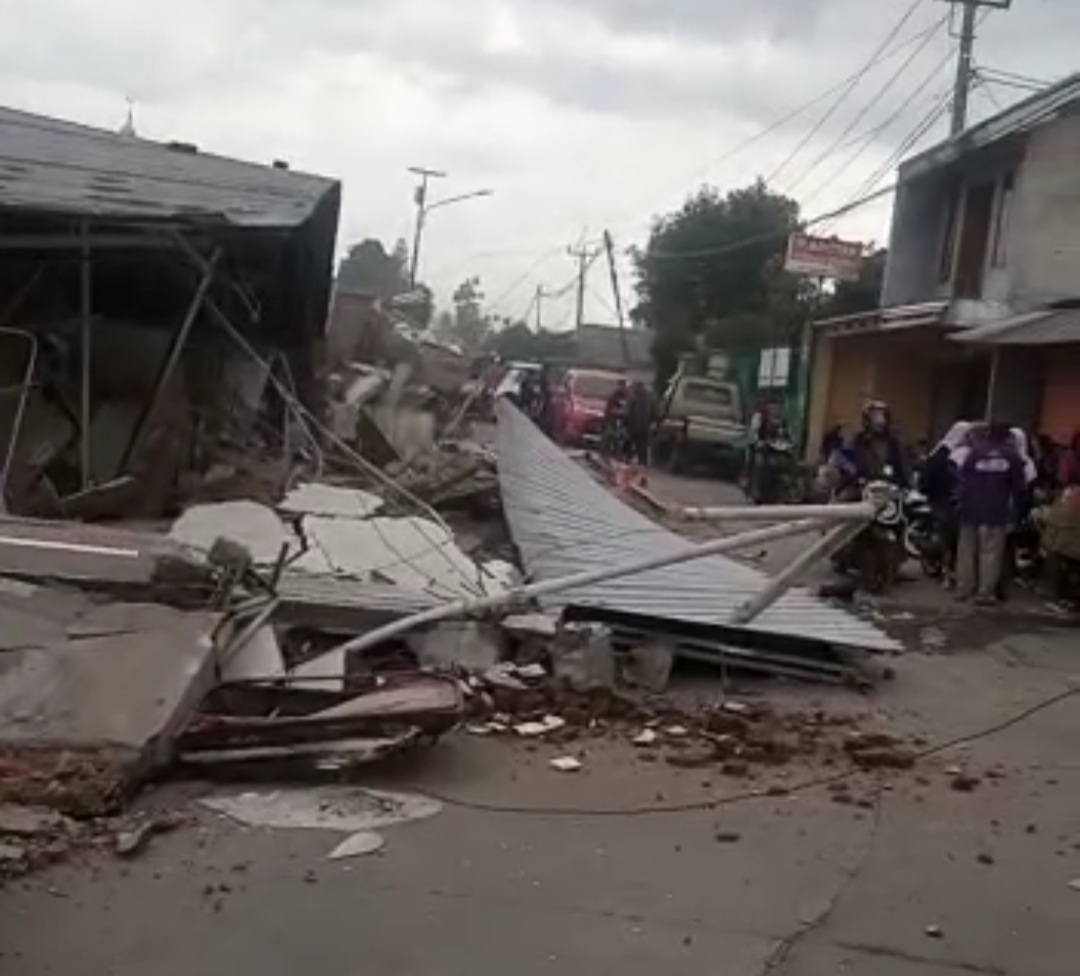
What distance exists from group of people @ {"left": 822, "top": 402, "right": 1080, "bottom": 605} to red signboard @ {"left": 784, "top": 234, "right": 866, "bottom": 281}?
1357 centimetres

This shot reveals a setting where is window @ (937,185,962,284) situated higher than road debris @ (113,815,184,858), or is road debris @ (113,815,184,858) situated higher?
window @ (937,185,962,284)

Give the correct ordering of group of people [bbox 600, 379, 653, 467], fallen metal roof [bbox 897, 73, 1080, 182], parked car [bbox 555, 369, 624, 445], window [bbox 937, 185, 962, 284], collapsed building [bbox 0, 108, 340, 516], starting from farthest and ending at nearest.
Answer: parked car [bbox 555, 369, 624, 445], group of people [bbox 600, 379, 653, 467], window [bbox 937, 185, 962, 284], fallen metal roof [bbox 897, 73, 1080, 182], collapsed building [bbox 0, 108, 340, 516]

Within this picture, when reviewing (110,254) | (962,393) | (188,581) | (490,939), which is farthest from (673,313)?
(490,939)

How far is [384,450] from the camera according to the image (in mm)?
16109

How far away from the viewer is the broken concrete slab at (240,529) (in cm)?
931

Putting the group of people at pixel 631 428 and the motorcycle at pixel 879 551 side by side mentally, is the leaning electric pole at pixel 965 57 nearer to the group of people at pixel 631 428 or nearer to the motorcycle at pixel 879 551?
the group of people at pixel 631 428

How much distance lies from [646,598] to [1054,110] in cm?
1411

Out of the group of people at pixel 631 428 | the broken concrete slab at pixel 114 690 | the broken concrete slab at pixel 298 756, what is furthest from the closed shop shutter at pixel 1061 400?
the broken concrete slab at pixel 114 690

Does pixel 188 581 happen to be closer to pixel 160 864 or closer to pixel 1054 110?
pixel 160 864

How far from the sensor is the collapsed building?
10.1m

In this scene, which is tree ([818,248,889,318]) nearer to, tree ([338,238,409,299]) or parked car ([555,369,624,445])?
parked car ([555,369,624,445])

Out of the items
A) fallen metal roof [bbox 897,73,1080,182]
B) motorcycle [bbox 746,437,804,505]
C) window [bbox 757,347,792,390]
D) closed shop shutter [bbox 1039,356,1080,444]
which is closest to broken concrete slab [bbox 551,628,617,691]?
closed shop shutter [bbox 1039,356,1080,444]

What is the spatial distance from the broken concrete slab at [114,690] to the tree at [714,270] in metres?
32.0

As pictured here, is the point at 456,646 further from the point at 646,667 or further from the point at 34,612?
the point at 34,612
